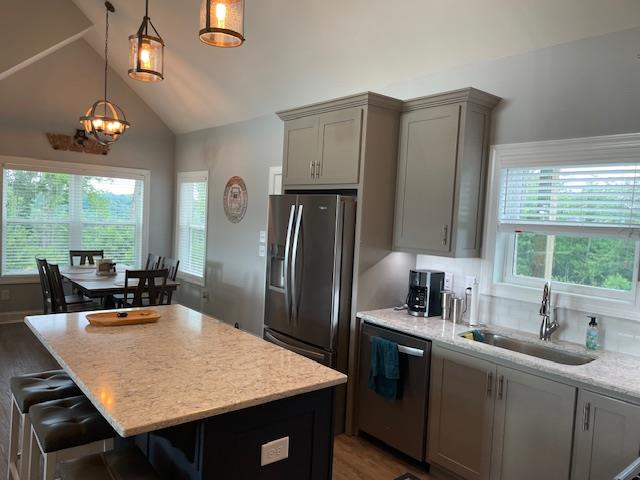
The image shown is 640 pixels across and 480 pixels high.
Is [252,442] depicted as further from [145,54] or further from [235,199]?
[235,199]

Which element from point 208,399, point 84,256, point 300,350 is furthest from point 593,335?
point 84,256

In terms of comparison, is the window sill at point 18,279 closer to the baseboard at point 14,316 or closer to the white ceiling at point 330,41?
the baseboard at point 14,316

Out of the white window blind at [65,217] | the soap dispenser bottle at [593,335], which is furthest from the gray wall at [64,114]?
the soap dispenser bottle at [593,335]

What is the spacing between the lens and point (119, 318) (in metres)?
2.52

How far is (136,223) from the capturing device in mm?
6953

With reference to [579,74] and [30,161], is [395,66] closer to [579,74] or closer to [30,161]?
[579,74]

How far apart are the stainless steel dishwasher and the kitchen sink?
35 cm

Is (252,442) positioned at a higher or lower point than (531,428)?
higher

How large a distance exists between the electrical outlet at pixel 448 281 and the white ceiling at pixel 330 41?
1512 millimetres

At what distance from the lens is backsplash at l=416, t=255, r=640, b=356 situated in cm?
256

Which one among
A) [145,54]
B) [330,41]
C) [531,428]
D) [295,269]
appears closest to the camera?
[531,428]

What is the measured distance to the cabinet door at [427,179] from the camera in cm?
306

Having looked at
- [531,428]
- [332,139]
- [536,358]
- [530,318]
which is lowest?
[531,428]

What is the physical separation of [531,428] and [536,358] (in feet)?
1.15
